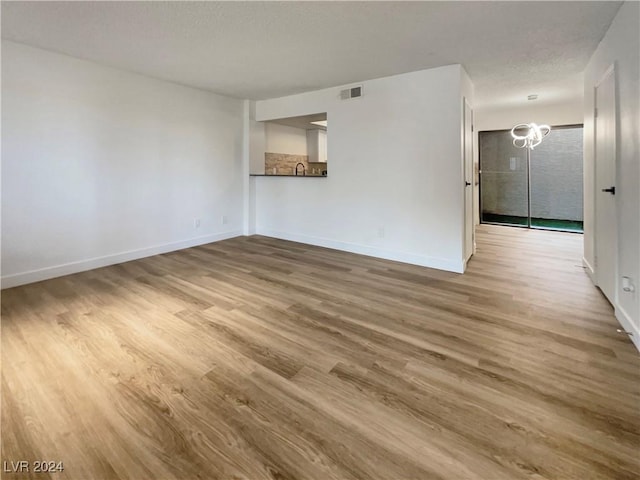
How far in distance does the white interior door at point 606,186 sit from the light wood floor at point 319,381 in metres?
0.26

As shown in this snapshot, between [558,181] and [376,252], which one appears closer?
[376,252]

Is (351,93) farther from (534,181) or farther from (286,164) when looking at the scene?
(534,181)

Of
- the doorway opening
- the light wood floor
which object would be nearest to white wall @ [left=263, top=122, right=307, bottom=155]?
the light wood floor

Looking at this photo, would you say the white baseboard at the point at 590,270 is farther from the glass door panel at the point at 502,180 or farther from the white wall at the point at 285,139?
the white wall at the point at 285,139

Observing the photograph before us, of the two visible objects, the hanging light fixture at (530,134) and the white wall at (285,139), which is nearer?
the hanging light fixture at (530,134)

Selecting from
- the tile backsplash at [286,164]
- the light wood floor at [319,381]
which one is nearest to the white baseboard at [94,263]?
the light wood floor at [319,381]

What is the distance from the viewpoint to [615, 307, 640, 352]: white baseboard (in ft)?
6.86

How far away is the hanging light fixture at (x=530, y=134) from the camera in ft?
19.9

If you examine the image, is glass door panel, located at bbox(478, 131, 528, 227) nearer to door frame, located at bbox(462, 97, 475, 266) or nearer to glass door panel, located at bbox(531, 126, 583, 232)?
glass door panel, located at bbox(531, 126, 583, 232)

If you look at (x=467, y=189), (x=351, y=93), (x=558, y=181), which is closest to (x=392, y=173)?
(x=467, y=189)

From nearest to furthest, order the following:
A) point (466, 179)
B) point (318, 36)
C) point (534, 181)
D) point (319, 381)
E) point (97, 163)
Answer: point (319, 381) < point (318, 36) < point (97, 163) < point (466, 179) < point (534, 181)

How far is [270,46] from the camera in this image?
10.3 feet

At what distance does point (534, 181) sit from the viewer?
7.01 meters

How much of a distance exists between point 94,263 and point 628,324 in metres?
5.28
